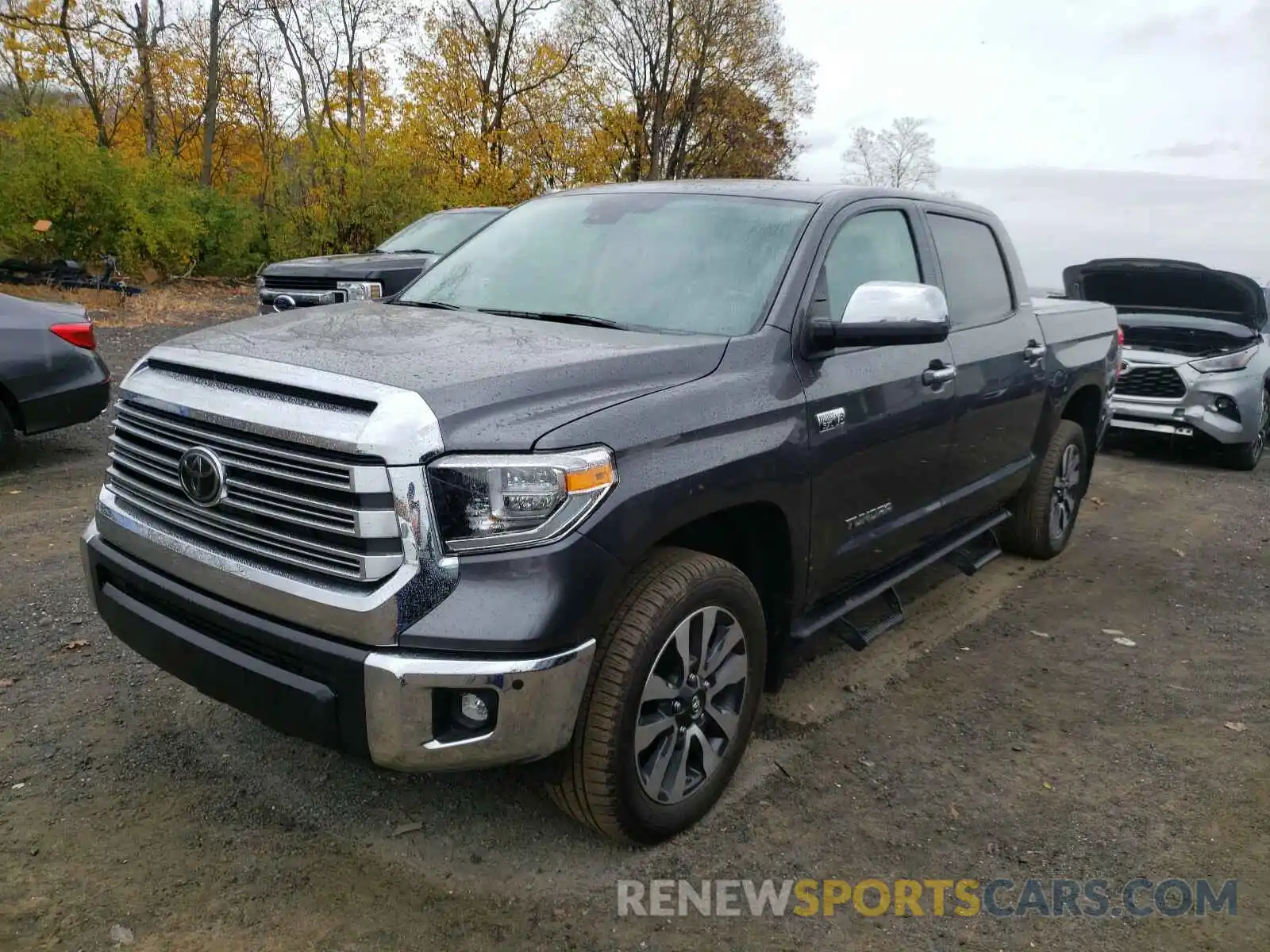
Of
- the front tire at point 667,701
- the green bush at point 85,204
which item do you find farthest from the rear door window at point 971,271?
the green bush at point 85,204

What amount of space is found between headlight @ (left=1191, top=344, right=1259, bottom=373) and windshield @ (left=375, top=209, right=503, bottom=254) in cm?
710

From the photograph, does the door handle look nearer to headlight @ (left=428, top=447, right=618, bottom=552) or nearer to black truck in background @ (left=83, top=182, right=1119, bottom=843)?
black truck in background @ (left=83, top=182, right=1119, bottom=843)

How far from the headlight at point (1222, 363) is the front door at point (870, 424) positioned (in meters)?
5.88

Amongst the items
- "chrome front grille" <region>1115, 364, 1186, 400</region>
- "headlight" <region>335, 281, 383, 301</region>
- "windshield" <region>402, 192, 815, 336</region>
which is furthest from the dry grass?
"chrome front grille" <region>1115, 364, 1186, 400</region>

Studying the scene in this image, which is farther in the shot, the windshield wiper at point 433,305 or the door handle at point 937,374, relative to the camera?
the door handle at point 937,374

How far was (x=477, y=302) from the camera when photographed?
356 centimetres

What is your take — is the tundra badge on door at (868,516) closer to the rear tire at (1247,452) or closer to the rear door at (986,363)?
the rear door at (986,363)

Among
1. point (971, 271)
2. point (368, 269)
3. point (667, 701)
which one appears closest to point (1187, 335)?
point (971, 271)

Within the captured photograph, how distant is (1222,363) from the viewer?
872cm

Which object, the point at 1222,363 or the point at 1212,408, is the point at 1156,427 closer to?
the point at 1212,408

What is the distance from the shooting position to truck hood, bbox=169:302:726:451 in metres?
2.37

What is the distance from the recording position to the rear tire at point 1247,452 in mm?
8781

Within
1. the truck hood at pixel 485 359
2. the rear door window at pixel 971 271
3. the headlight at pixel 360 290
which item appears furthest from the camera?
the headlight at pixel 360 290

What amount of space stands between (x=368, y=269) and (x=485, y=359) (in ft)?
24.2
